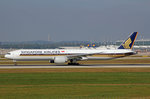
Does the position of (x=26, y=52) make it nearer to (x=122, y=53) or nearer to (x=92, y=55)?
(x=92, y=55)

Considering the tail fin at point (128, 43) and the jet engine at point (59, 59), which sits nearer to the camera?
the jet engine at point (59, 59)

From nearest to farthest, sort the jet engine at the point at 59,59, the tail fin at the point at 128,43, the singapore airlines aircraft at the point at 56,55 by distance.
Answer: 1. the jet engine at the point at 59,59
2. the singapore airlines aircraft at the point at 56,55
3. the tail fin at the point at 128,43

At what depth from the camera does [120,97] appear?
2262 centimetres

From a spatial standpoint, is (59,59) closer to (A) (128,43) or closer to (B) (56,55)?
(B) (56,55)

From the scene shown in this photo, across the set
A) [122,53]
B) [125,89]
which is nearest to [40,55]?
[122,53]

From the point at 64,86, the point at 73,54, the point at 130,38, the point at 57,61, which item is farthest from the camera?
the point at 130,38

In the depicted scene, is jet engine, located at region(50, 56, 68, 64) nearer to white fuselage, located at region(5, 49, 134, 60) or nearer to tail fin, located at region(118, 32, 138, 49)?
white fuselage, located at region(5, 49, 134, 60)

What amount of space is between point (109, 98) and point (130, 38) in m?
44.1

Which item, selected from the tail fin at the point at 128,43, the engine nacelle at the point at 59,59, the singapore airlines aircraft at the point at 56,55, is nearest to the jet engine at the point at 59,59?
the engine nacelle at the point at 59,59

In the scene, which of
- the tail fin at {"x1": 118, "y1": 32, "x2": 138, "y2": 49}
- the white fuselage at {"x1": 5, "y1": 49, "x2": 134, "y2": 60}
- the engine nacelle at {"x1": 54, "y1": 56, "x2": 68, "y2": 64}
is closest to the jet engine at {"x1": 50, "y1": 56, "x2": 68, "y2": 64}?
the engine nacelle at {"x1": 54, "y1": 56, "x2": 68, "y2": 64}

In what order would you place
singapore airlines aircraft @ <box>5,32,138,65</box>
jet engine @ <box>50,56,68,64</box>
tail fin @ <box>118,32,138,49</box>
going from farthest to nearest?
tail fin @ <box>118,32,138,49</box>
singapore airlines aircraft @ <box>5,32,138,65</box>
jet engine @ <box>50,56,68,64</box>

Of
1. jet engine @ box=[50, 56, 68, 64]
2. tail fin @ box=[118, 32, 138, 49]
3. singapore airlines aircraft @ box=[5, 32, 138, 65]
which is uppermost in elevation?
tail fin @ box=[118, 32, 138, 49]

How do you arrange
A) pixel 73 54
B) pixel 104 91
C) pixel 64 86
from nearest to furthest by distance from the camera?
pixel 104 91 → pixel 64 86 → pixel 73 54

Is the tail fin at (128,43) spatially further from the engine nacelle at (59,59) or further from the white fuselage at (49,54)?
the engine nacelle at (59,59)
